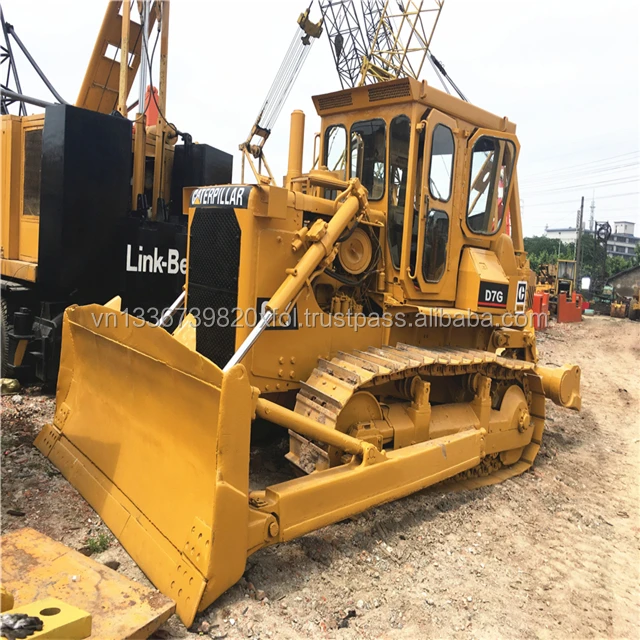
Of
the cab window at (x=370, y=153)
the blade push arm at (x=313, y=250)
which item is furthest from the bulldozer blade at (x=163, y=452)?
the cab window at (x=370, y=153)

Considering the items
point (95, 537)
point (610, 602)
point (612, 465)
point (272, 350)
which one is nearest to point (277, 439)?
point (272, 350)

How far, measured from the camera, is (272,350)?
3967mm

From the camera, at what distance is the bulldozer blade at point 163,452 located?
265 cm

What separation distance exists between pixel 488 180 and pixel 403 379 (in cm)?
215

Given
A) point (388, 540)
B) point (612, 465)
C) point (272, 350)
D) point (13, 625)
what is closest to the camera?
point (13, 625)

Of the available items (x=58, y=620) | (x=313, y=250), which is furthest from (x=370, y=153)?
(x=58, y=620)

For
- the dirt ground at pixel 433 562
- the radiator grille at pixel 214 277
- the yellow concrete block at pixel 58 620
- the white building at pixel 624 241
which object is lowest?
the dirt ground at pixel 433 562

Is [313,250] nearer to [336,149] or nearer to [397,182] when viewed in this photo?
[397,182]

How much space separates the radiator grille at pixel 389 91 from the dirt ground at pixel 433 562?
10.8 ft

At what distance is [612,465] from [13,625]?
5.88 metres

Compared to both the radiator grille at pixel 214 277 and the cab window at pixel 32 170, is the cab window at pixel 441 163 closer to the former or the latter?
the radiator grille at pixel 214 277

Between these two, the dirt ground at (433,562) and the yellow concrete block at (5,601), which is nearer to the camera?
the yellow concrete block at (5,601)

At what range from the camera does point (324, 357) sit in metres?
4.26

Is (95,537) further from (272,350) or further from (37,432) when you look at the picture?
(37,432)
